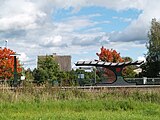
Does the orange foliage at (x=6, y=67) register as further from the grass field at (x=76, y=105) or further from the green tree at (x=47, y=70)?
the grass field at (x=76, y=105)

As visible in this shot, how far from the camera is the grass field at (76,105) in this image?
53.9 ft

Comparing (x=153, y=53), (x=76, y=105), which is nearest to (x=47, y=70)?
(x=153, y=53)

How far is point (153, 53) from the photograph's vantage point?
89.8 m

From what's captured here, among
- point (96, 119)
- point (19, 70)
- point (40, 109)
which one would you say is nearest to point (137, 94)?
point (40, 109)

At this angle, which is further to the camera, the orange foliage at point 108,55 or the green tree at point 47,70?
the orange foliage at point 108,55

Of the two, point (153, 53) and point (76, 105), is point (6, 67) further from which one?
point (76, 105)

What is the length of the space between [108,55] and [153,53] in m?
10.5

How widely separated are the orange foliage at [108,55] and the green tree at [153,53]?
7019 mm

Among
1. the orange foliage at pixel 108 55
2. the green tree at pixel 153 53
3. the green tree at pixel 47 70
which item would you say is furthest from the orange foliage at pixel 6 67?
the green tree at pixel 153 53

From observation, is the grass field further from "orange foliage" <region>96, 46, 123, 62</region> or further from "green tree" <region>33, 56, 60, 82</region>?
"orange foliage" <region>96, 46, 123, 62</region>

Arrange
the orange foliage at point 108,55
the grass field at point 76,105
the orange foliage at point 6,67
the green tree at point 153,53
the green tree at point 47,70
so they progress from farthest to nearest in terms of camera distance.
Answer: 1. the orange foliage at point 108,55
2. the green tree at point 153,53
3. the orange foliage at point 6,67
4. the green tree at point 47,70
5. the grass field at point 76,105

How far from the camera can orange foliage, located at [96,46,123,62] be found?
9219 centimetres

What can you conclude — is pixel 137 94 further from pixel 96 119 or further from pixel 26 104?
pixel 96 119

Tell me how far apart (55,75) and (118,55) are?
23.8 metres
